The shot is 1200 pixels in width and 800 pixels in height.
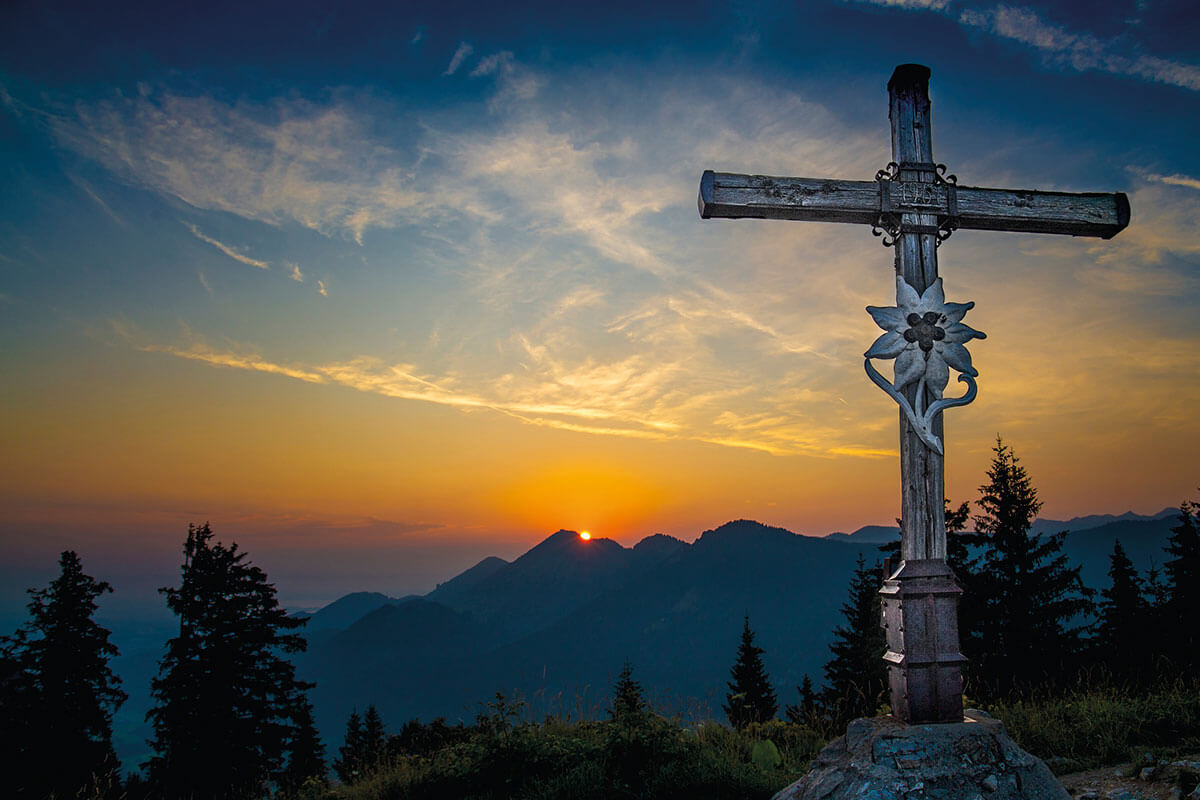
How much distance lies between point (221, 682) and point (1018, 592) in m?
30.6

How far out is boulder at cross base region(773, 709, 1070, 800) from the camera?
4.11 meters

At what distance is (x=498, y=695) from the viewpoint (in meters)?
6.45

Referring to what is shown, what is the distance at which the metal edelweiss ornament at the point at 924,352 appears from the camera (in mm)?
4926

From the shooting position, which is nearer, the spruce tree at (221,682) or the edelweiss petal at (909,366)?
the edelweiss petal at (909,366)

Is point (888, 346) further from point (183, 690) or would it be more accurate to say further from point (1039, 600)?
point (1039, 600)

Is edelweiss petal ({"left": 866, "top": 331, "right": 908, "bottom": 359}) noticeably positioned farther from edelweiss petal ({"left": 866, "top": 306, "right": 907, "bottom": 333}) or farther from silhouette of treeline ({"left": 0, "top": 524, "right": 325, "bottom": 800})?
silhouette of treeline ({"left": 0, "top": 524, "right": 325, "bottom": 800})

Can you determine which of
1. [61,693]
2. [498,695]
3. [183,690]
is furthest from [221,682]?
[498,695]

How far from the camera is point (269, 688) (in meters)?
23.4

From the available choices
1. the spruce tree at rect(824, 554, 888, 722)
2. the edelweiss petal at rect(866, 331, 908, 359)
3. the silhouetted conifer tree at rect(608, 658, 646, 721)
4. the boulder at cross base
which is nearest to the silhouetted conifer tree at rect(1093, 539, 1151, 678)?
the spruce tree at rect(824, 554, 888, 722)

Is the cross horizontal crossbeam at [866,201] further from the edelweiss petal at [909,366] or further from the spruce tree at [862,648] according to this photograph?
the spruce tree at [862,648]

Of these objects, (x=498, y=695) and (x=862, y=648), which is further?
(x=862, y=648)

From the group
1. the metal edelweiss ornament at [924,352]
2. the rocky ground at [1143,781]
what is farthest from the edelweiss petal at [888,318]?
A: the rocky ground at [1143,781]

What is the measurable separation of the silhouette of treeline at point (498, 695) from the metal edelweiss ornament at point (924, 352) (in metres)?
3.57

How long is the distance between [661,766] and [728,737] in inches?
53.3
